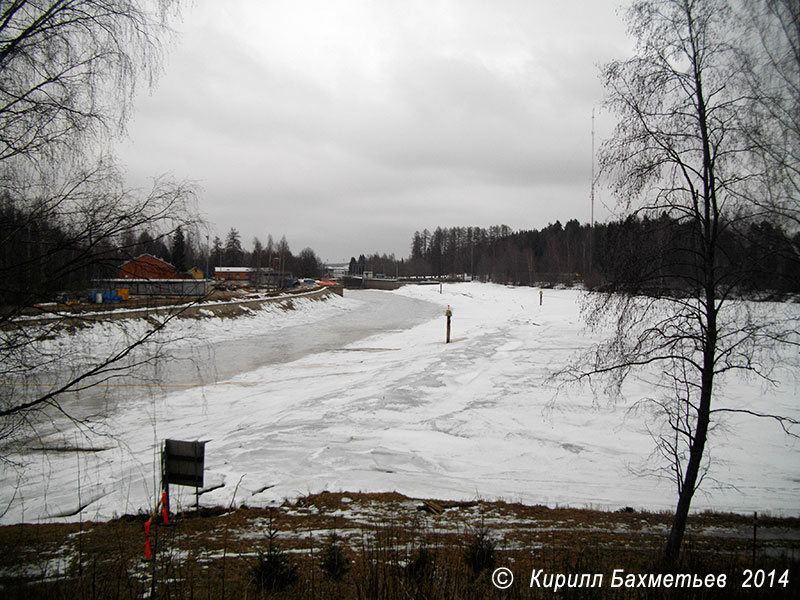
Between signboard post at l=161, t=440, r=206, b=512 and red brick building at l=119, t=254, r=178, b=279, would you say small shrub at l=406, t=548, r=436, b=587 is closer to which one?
red brick building at l=119, t=254, r=178, b=279

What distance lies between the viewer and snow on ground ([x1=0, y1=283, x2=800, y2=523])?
9.16 meters

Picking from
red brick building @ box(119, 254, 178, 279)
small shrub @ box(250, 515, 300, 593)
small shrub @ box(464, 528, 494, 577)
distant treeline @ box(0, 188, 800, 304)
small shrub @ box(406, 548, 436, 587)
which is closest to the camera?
distant treeline @ box(0, 188, 800, 304)

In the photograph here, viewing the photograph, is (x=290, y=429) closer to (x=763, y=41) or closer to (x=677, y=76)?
(x=677, y=76)

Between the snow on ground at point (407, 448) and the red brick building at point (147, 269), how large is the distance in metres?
2.07

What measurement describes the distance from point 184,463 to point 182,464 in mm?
46

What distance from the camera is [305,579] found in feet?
17.4

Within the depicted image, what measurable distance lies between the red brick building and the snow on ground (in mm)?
2071

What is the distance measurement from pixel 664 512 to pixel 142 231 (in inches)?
372

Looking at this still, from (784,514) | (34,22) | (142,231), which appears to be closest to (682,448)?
(784,514)

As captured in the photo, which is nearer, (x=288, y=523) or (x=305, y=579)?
(x=305, y=579)

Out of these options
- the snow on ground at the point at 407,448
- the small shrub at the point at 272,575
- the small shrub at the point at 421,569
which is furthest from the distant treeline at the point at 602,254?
the small shrub at the point at 421,569

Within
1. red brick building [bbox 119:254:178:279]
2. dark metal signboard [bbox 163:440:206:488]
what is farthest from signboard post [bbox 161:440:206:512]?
red brick building [bbox 119:254:178:279]

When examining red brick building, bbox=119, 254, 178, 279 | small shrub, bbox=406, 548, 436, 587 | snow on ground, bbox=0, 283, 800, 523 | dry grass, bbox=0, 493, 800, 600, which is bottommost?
snow on ground, bbox=0, 283, 800, 523

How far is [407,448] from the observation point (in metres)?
11.5
